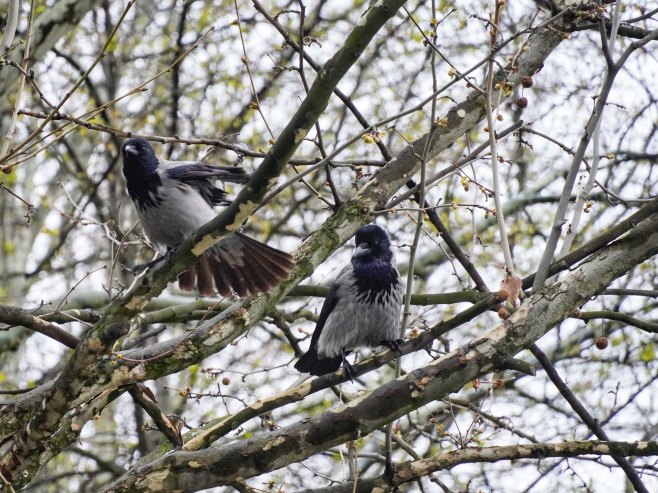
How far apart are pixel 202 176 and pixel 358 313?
4.72 feet

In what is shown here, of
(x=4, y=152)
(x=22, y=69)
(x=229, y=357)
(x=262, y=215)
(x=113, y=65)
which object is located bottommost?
(x=4, y=152)

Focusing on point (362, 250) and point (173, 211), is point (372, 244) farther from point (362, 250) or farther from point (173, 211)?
point (173, 211)

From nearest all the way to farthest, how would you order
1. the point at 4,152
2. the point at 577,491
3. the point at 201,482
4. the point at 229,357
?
the point at 4,152 → the point at 201,482 → the point at 577,491 → the point at 229,357

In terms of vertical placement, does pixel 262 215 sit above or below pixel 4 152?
above

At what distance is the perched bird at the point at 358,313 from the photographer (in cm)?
599

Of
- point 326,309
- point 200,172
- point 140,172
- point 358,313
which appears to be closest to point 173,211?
point 200,172

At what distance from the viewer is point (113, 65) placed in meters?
12.6

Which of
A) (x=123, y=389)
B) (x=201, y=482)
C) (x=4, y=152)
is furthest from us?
(x=123, y=389)

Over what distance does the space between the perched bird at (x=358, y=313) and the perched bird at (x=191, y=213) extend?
3.30 ft

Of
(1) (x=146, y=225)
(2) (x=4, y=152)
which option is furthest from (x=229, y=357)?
(2) (x=4, y=152)

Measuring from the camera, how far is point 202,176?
5.39 meters

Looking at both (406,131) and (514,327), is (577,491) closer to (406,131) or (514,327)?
(514,327)

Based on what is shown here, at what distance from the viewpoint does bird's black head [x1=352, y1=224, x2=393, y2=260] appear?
6.27m

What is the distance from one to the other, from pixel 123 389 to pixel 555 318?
2.11 meters
